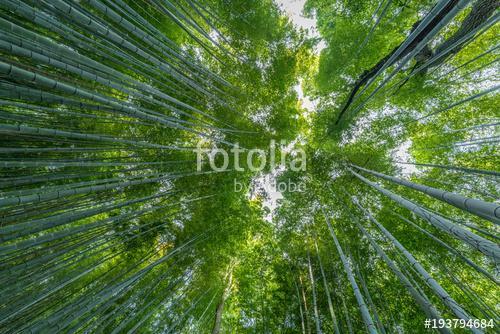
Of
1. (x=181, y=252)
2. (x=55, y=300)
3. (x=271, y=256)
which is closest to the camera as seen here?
(x=55, y=300)

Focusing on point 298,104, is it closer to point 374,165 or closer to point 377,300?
point 374,165

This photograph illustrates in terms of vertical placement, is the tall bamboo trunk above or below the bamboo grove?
below

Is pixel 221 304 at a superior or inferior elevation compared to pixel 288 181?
inferior

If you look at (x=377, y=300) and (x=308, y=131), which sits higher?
(x=308, y=131)

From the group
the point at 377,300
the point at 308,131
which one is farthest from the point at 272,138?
the point at 377,300

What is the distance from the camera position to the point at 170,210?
418 cm

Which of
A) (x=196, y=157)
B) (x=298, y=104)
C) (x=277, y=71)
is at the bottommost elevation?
(x=196, y=157)

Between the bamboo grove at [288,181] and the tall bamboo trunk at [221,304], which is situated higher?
the bamboo grove at [288,181]

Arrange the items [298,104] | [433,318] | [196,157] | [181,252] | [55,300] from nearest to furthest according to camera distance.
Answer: [433,318], [55,300], [181,252], [196,157], [298,104]

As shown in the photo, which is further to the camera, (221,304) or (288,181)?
(288,181)

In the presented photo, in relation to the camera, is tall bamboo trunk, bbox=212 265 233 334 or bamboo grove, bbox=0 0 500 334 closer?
bamboo grove, bbox=0 0 500 334

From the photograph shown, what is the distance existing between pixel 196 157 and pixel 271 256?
2.78m

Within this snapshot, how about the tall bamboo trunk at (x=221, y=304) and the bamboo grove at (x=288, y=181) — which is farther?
the tall bamboo trunk at (x=221, y=304)

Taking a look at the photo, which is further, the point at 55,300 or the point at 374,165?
the point at 374,165
